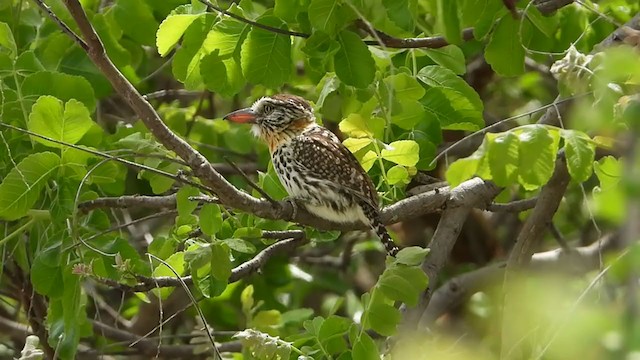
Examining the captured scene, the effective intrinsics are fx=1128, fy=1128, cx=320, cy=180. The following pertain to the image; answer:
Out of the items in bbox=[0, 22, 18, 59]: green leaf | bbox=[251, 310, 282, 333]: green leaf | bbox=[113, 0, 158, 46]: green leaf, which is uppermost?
bbox=[0, 22, 18, 59]: green leaf

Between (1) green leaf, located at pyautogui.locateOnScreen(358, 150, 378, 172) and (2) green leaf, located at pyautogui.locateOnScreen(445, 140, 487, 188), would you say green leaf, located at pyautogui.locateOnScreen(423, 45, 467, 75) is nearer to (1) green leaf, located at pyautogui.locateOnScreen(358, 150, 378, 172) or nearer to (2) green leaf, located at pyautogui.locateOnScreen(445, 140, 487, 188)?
(1) green leaf, located at pyautogui.locateOnScreen(358, 150, 378, 172)

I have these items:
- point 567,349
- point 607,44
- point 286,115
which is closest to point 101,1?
point 286,115

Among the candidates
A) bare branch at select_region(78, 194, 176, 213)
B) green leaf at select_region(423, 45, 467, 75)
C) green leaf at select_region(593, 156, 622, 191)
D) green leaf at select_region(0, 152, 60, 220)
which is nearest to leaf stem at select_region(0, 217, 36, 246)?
green leaf at select_region(0, 152, 60, 220)

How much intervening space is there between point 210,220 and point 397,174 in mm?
654

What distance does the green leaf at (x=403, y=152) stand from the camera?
3.47 metres

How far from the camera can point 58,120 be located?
12.1ft

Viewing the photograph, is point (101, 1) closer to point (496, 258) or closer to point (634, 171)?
point (496, 258)

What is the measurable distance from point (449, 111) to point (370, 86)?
1.26ft

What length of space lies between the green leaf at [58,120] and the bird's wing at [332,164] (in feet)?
2.93

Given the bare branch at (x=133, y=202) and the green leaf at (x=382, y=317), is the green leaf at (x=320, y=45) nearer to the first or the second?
the bare branch at (x=133, y=202)

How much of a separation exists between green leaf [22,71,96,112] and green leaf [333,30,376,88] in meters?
1.13

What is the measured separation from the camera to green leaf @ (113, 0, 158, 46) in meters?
4.27

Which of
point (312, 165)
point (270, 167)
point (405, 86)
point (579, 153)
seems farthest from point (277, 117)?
point (579, 153)

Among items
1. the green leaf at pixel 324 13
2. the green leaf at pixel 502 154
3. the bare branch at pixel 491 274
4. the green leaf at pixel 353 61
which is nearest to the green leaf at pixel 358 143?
the green leaf at pixel 353 61
